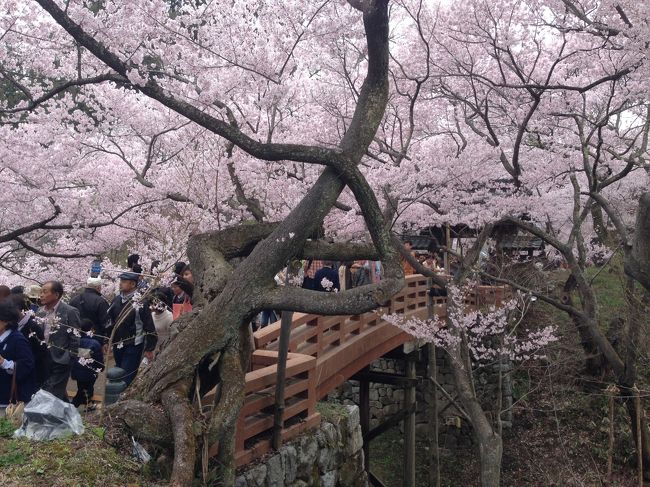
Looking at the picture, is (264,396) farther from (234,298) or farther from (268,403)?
(234,298)

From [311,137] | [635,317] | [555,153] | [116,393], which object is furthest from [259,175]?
[635,317]

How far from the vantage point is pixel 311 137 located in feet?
29.6

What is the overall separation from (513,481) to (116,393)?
8.79 metres

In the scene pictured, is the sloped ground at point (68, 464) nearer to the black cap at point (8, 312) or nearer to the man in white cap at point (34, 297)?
the black cap at point (8, 312)

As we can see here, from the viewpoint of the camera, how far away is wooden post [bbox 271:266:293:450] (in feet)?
16.0

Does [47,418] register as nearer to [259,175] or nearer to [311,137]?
[259,175]

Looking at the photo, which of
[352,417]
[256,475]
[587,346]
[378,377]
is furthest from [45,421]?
[587,346]

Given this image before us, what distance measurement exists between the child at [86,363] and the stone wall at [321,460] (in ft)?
5.71

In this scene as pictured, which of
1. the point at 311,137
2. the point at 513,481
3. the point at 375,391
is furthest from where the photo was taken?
the point at 375,391

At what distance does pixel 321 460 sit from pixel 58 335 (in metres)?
2.88

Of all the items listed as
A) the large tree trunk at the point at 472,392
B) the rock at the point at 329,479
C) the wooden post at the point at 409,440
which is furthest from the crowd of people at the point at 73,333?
the wooden post at the point at 409,440

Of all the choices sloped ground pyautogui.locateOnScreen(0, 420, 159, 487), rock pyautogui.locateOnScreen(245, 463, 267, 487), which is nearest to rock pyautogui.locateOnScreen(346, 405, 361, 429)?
rock pyautogui.locateOnScreen(245, 463, 267, 487)

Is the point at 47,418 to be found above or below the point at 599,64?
below

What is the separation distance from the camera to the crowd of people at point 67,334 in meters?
4.56
